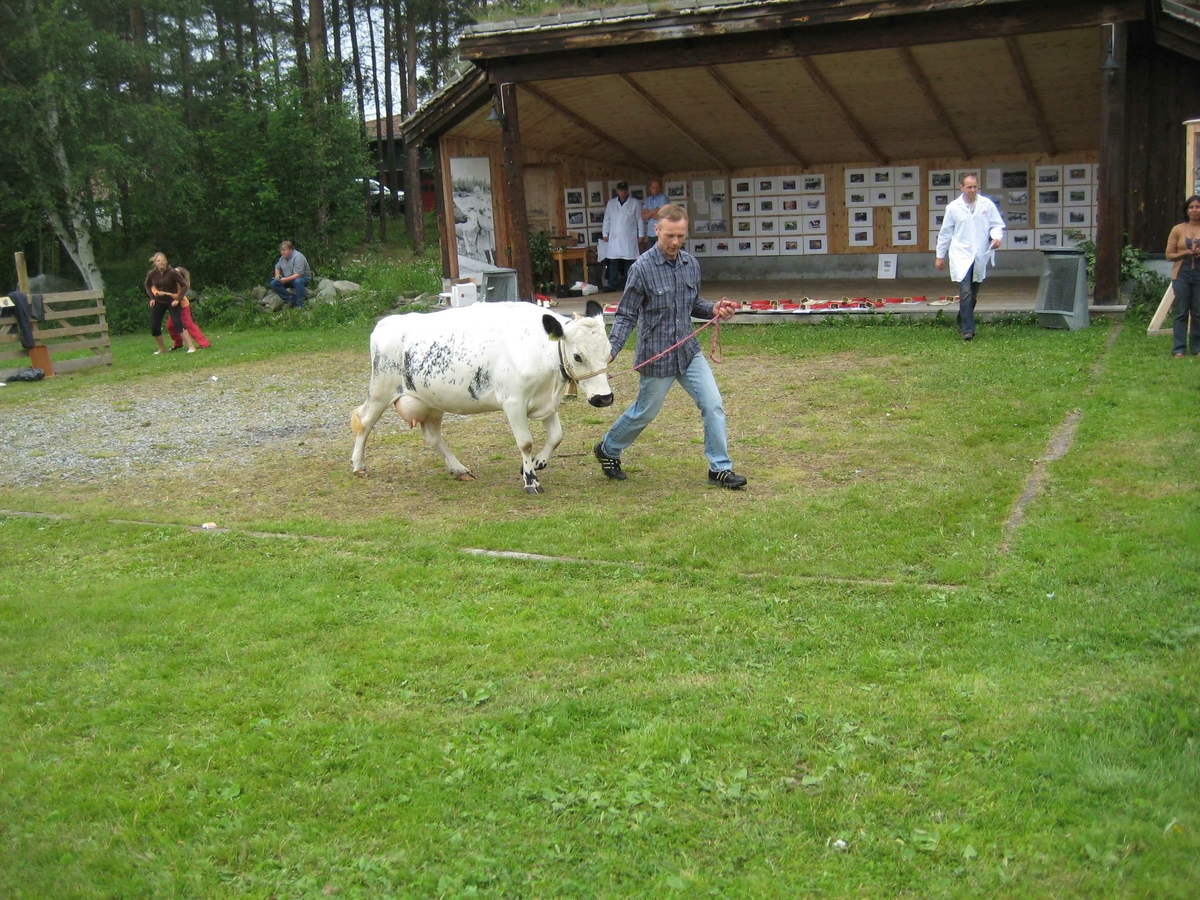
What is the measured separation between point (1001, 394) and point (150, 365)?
40.1 feet

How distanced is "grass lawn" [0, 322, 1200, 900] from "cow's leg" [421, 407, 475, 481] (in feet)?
0.70

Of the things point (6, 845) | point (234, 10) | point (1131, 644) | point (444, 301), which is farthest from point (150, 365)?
point (234, 10)

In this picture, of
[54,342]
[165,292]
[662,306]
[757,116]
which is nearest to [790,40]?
[757,116]

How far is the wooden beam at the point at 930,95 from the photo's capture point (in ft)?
52.5

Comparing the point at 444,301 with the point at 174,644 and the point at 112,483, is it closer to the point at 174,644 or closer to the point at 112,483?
the point at 112,483

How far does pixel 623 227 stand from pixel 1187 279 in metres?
10.8

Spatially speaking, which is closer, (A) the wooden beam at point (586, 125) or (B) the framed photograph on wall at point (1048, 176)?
(A) the wooden beam at point (586, 125)

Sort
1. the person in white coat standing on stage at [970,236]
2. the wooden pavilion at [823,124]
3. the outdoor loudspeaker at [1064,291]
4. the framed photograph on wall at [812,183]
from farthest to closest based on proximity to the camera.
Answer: the framed photograph on wall at [812,183] < the wooden pavilion at [823,124] < the outdoor loudspeaker at [1064,291] < the person in white coat standing on stage at [970,236]

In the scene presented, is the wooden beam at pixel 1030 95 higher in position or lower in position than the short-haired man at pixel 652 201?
higher

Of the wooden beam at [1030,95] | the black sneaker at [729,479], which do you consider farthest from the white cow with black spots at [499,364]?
the wooden beam at [1030,95]

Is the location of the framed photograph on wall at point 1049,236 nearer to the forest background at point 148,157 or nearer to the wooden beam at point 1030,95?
the wooden beam at point 1030,95

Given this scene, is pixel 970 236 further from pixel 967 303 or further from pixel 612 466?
pixel 612 466

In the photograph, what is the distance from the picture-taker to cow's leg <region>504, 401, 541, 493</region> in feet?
26.7

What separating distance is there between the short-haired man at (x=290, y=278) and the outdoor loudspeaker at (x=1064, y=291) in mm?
13432
